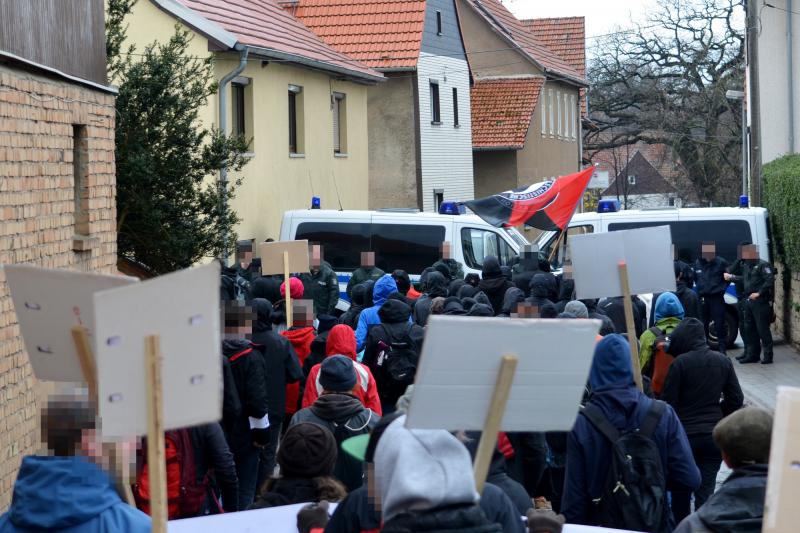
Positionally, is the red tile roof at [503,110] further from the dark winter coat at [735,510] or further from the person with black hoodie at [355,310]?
the dark winter coat at [735,510]

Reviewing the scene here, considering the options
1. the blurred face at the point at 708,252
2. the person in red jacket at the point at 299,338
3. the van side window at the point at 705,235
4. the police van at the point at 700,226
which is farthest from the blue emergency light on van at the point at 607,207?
the person in red jacket at the point at 299,338

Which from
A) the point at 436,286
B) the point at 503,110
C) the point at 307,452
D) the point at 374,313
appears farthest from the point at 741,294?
the point at 503,110

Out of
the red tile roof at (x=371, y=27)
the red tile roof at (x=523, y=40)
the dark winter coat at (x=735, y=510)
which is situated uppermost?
the red tile roof at (x=523, y=40)

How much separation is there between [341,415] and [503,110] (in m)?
37.6

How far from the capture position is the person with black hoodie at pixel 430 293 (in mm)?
12055

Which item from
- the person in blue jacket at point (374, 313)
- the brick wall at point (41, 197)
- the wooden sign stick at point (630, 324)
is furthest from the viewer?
the person in blue jacket at point (374, 313)

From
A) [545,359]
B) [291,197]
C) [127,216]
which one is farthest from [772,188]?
[545,359]

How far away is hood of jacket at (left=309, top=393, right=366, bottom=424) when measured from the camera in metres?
6.61

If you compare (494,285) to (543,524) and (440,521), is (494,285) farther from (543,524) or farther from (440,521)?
(440,521)

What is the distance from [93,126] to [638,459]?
22.1ft

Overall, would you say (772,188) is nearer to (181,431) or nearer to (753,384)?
(753,384)

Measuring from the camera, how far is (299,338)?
987 cm

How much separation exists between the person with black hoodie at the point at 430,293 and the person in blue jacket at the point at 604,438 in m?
5.89

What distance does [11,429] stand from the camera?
8750 millimetres
